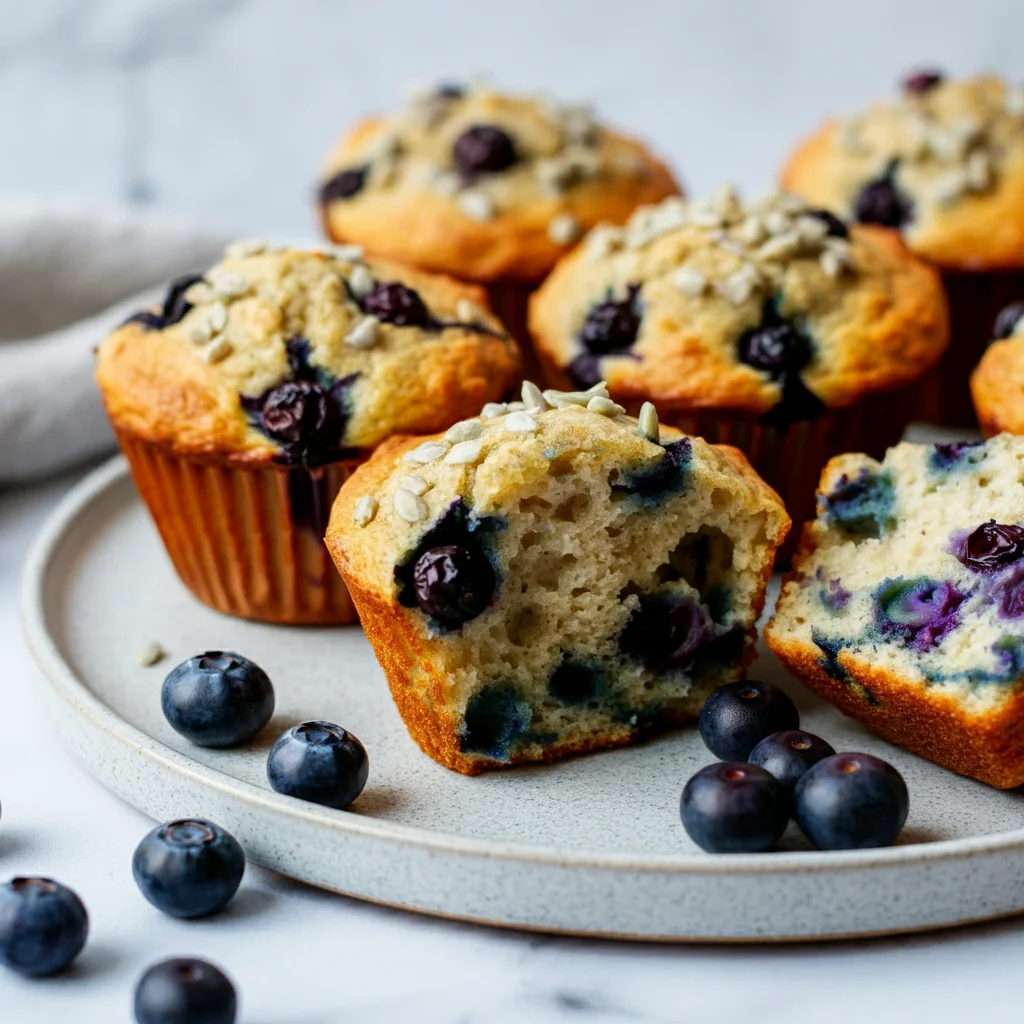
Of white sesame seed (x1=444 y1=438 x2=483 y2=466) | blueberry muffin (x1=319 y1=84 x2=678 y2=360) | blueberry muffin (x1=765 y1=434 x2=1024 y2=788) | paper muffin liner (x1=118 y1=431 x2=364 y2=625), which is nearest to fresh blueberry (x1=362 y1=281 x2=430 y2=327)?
paper muffin liner (x1=118 y1=431 x2=364 y2=625)

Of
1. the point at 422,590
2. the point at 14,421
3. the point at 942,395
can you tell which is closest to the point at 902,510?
the point at 422,590

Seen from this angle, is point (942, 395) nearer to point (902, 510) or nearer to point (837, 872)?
point (902, 510)

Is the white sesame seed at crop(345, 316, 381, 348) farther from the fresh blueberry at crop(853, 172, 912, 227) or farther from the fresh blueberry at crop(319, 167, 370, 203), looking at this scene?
the fresh blueberry at crop(853, 172, 912, 227)

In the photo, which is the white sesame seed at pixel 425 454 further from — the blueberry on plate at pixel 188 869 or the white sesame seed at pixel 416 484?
→ the blueberry on plate at pixel 188 869

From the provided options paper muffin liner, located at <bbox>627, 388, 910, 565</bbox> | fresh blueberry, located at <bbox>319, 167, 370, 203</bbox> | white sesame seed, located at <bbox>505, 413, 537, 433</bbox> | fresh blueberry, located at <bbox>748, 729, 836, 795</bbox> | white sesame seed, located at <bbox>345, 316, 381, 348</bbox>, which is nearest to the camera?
fresh blueberry, located at <bbox>748, 729, 836, 795</bbox>

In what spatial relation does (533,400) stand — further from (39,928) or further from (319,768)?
(39,928)

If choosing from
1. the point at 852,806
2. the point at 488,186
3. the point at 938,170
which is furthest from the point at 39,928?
the point at 938,170

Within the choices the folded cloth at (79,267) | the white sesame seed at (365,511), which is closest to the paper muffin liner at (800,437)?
the white sesame seed at (365,511)
